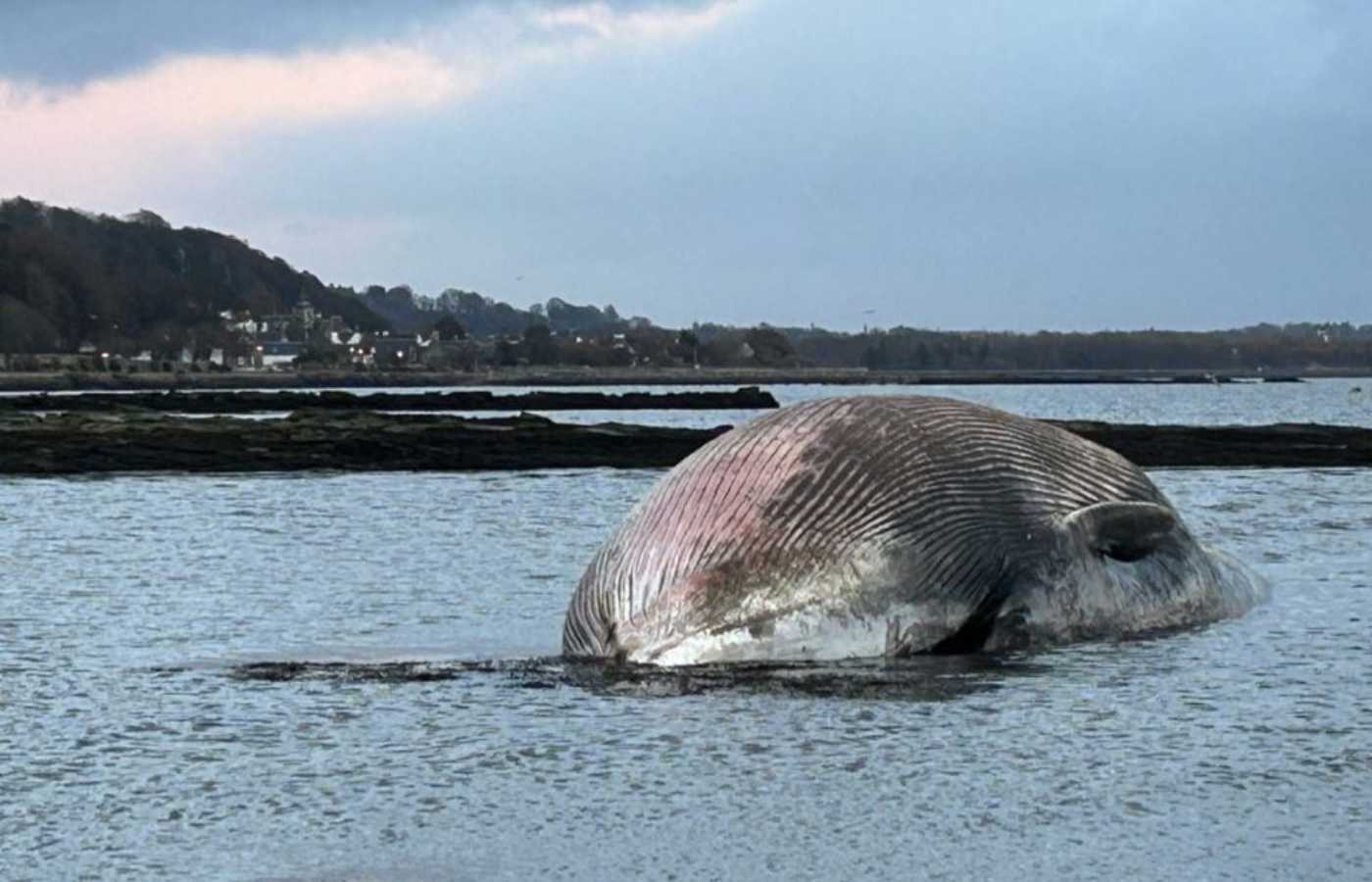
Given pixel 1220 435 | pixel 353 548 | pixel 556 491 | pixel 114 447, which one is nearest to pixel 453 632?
pixel 353 548

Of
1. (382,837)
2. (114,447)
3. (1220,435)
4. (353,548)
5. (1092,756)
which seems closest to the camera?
(382,837)

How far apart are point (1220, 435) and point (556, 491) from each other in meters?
23.3

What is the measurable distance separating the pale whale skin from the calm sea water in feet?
0.97

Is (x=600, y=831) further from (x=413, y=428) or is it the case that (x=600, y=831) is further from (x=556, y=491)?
(x=413, y=428)

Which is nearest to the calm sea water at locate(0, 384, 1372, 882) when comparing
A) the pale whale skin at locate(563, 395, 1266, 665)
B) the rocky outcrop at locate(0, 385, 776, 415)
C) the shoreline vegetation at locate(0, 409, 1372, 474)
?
the pale whale skin at locate(563, 395, 1266, 665)

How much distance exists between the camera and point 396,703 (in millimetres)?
11328

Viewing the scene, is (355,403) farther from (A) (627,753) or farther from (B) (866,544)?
(A) (627,753)

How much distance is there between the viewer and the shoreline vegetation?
4325cm

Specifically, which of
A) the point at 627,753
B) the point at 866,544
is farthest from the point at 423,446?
the point at 627,753

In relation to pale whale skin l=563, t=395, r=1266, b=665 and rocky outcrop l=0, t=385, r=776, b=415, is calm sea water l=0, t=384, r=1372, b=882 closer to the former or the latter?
pale whale skin l=563, t=395, r=1266, b=665

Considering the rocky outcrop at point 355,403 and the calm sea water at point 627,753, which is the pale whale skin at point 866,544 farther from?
the rocky outcrop at point 355,403

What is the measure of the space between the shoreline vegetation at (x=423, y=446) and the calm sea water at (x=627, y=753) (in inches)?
1051

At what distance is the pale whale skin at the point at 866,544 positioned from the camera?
11711 mm

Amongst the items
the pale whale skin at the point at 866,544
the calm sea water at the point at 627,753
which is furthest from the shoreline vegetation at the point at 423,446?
the pale whale skin at the point at 866,544
